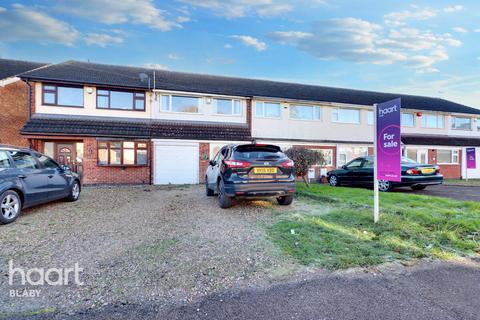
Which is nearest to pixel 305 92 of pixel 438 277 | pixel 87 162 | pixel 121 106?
pixel 121 106

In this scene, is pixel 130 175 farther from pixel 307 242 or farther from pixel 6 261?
Result: pixel 307 242

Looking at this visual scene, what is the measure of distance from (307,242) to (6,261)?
4.32 m

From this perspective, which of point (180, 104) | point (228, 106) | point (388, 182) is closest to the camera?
point (388, 182)

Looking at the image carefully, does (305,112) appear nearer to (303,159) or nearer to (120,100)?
(303,159)

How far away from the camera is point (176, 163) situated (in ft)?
48.5

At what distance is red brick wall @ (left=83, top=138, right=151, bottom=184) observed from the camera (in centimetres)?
1352

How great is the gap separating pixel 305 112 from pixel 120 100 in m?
11.9

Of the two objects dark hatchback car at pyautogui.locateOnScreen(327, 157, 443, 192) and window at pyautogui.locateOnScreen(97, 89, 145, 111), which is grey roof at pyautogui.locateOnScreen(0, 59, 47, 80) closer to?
window at pyautogui.locateOnScreen(97, 89, 145, 111)

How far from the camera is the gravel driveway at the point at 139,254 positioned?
8.94 ft

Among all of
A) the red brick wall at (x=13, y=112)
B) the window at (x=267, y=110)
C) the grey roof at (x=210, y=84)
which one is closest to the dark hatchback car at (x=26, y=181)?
the grey roof at (x=210, y=84)

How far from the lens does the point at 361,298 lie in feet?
8.66

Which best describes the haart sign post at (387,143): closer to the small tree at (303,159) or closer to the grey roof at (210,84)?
the small tree at (303,159)

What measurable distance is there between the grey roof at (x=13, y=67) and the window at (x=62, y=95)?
6.53 m

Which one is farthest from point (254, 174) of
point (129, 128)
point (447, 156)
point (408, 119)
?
point (447, 156)
